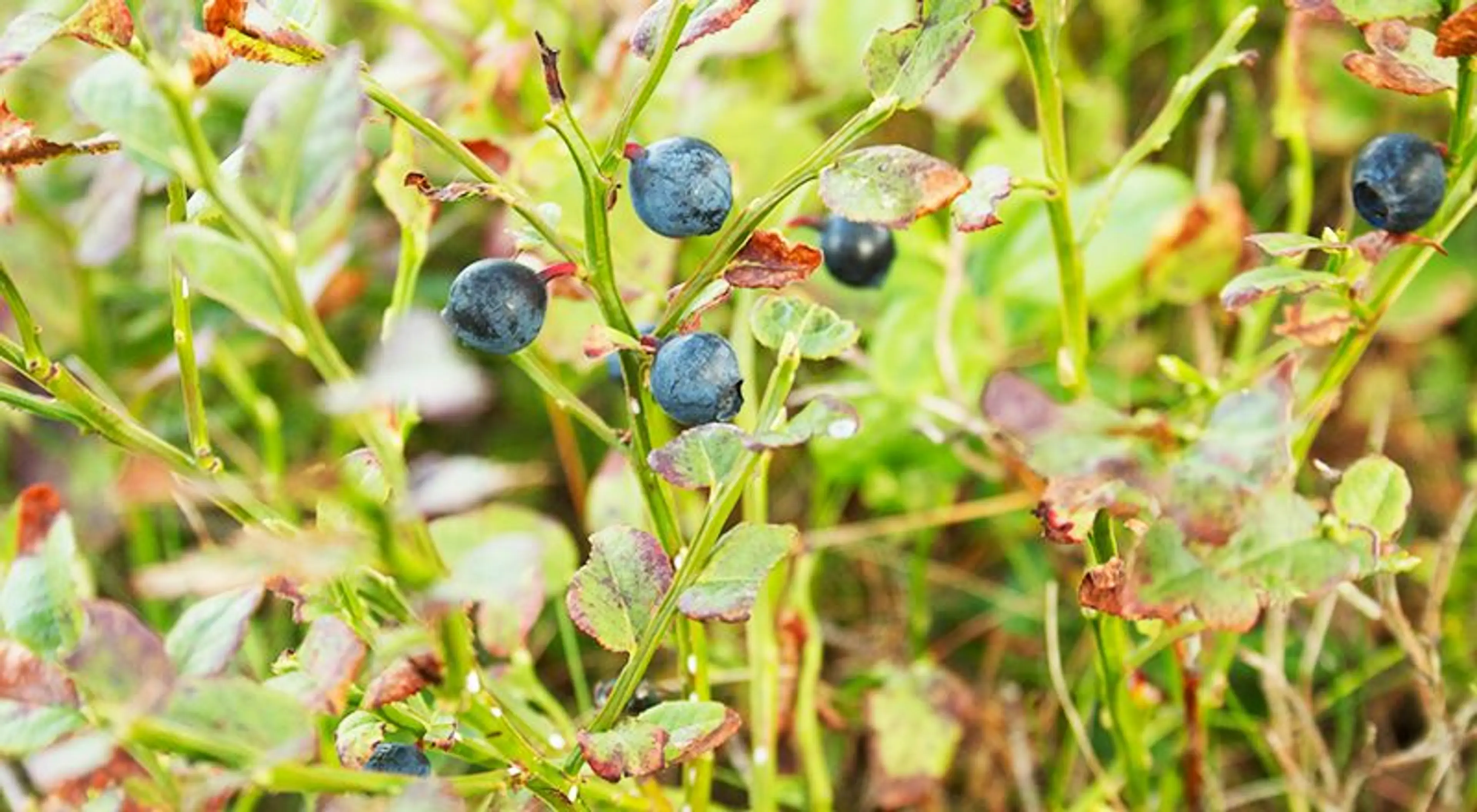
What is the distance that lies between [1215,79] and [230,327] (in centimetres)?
122

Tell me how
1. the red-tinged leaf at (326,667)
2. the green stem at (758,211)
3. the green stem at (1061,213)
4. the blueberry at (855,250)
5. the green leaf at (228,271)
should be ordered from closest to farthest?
the green leaf at (228,271), the red-tinged leaf at (326,667), the green stem at (758,211), the green stem at (1061,213), the blueberry at (855,250)

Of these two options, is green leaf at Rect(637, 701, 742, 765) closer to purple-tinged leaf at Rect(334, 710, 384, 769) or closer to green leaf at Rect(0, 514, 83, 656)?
purple-tinged leaf at Rect(334, 710, 384, 769)

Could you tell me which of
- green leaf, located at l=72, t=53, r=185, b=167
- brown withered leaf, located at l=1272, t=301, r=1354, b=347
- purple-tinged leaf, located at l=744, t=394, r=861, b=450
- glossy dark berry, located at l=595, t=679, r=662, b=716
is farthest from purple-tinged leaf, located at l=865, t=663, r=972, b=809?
green leaf, located at l=72, t=53, r=185, b=167

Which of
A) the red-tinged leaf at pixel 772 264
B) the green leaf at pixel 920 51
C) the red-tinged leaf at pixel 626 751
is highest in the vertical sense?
the green leaf at pixel 920 51

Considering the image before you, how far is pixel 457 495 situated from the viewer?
0.49m

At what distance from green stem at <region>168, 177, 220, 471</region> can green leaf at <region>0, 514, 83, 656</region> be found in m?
0.10

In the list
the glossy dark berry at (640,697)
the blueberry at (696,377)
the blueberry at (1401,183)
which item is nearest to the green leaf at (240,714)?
the blueberry at (696,377)

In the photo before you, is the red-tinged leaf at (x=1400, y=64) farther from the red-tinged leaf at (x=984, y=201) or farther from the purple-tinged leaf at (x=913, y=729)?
the purple-tinged leaf at (x=913, y=729)

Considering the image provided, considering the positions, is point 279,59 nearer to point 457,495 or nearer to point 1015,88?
point 457,495

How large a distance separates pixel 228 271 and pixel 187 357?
1.08 ft

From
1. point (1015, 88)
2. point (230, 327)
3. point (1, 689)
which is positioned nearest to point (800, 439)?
point (1, 689)

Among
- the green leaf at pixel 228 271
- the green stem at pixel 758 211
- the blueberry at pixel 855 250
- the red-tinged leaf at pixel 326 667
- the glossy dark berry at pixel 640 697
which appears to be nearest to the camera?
the green leaf at pixel 228 271

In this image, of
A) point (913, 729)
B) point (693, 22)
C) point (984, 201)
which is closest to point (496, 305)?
point (693, 22)

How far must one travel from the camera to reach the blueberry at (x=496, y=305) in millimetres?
743
